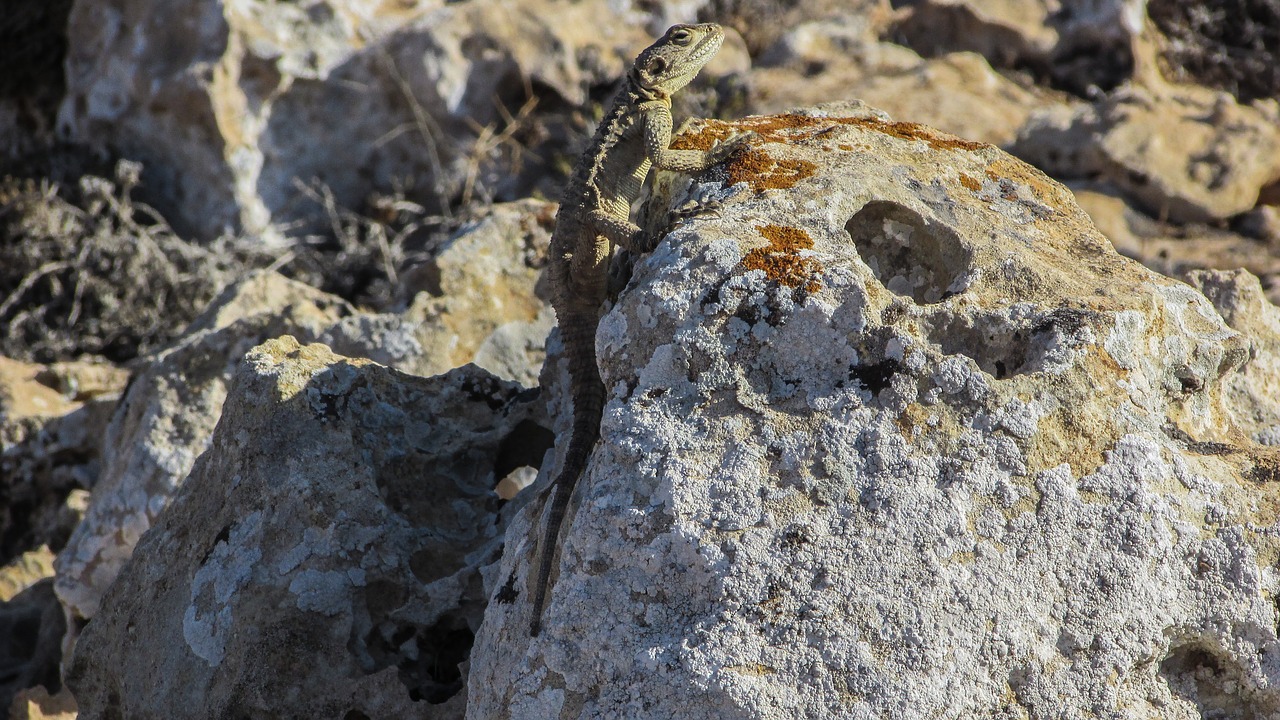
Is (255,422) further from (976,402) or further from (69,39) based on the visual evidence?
(69,39)

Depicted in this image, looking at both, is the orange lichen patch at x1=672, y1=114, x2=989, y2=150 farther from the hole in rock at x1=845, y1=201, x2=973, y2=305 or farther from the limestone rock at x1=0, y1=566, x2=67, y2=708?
the limestone rock at x1=0, y1=566, x2=67, y2=708

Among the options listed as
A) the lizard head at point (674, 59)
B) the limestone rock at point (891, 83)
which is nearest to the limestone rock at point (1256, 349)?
the lizard head at point (674, 59)

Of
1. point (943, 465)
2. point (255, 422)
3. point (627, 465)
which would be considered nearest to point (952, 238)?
point (943, 465)

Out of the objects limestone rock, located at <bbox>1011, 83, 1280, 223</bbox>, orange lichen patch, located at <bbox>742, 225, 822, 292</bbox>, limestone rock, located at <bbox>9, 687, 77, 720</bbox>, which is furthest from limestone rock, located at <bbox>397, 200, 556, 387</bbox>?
limestone rock, located at <bbox>1011, 83, 1280, 223</bbox>

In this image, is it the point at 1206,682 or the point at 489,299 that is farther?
the point at 489,299

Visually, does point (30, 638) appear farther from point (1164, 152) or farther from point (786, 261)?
point (1164, 152)

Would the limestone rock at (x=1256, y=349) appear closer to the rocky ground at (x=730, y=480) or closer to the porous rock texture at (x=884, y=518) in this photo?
the rocky ground at (x=730, y=480)

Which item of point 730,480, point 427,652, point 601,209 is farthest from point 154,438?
point 730,480
